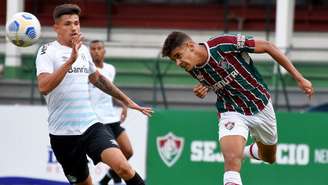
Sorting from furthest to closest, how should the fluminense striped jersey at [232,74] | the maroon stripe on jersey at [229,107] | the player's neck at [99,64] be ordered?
the player's neck at [99,64] → the maroon stripe on jersey at [229,107] → the fluminense striped jersey at [232,74]

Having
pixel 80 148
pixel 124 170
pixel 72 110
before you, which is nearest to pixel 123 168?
pixel 124 170

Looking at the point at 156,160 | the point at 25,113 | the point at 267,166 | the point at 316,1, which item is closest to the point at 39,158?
the point at 25,113

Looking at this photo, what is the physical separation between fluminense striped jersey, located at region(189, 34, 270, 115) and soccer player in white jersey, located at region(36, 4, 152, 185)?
772 mm

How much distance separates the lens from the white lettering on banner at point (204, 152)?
49.4ft

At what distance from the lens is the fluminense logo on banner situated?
1515 cm

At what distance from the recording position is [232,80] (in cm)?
995

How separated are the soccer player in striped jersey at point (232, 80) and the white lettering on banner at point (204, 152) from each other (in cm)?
470

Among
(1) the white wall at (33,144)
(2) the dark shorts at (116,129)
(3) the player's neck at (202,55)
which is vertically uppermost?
(3) the player's neck at (202,55)

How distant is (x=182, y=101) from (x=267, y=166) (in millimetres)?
3958

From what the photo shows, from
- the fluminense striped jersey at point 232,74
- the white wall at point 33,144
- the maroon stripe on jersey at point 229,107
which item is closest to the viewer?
the fluminense striped jersey at point 232,74

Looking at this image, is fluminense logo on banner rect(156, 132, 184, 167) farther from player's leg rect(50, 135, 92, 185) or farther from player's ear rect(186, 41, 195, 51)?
player's ear rect(186, 41, 195, 51)

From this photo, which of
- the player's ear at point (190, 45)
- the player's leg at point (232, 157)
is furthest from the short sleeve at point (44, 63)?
the player's leg at point (232, 157)

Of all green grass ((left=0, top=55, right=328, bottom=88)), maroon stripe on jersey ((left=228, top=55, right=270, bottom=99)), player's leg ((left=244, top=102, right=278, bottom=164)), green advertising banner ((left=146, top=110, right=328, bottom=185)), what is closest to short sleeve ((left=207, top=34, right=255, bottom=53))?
maroon stripe on jersey ((left=228, top=55, right=270, bottom=99))

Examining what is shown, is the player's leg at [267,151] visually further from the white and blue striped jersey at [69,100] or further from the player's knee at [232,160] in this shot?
the white and blue striped jersey at [69,100]
